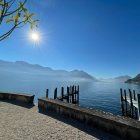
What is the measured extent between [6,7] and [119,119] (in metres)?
5.69

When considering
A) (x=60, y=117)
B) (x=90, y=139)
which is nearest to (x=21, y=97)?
(x=60, y=117)

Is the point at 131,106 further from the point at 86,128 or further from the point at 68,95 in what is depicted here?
the point at 86,128

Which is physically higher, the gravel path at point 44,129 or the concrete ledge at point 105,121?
the concrete ledge at point 105,121


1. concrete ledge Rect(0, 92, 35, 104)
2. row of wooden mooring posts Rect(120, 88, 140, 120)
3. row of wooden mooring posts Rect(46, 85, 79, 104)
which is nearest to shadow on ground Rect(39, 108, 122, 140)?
concrete ledge Rect(0, 92, 35, 104)

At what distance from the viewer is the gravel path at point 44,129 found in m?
5.82

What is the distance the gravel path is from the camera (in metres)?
5.82

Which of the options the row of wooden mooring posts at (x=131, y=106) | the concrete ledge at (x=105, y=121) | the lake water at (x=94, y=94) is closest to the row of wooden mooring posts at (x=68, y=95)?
the row of wooden mooring posts at (x=131, y=106)

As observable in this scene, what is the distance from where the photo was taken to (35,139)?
558 cm

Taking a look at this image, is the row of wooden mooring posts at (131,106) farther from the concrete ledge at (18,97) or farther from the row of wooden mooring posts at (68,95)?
the concrete ledge at (18,97)

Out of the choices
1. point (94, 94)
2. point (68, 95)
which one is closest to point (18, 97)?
point (68, 95)

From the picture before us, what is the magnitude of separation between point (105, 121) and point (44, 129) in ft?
8.95

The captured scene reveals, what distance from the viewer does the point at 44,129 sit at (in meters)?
6.53

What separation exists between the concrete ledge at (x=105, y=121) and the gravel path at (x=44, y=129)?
28 cm

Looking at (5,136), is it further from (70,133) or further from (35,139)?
(70,133)
